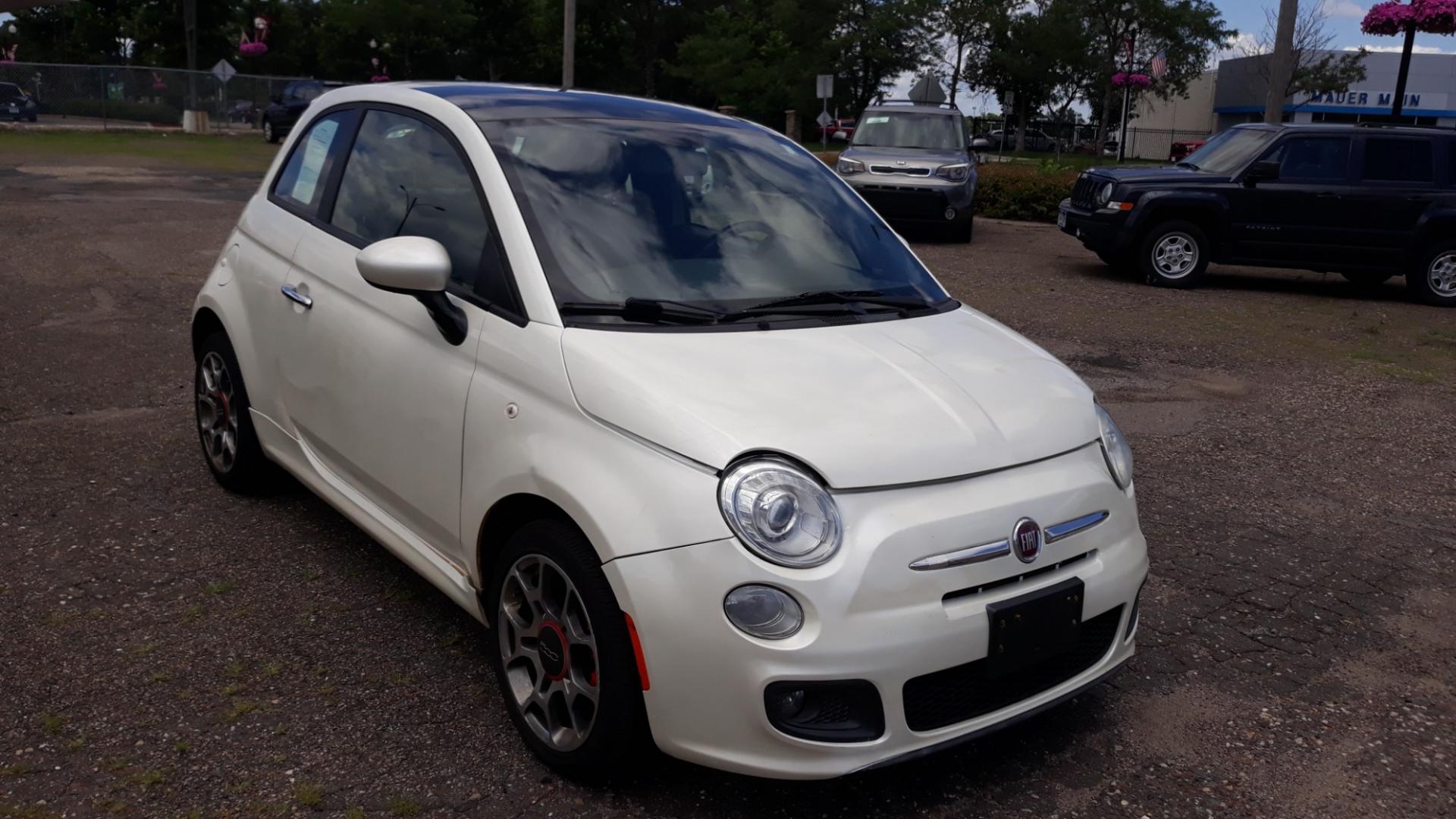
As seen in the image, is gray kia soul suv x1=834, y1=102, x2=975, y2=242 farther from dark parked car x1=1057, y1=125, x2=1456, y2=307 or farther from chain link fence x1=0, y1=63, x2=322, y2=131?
chain link fence x1=0, y1=63, x2=322, y2=131

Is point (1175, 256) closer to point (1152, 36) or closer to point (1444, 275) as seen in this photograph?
point (1444, 275)

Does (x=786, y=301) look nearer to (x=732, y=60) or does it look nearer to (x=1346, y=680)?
(x=1346, y=680)

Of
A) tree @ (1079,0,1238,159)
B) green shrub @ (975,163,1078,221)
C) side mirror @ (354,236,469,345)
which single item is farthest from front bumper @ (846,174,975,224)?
tree @ (1079,0,1238,159)

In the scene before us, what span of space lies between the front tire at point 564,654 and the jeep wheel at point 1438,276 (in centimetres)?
1213

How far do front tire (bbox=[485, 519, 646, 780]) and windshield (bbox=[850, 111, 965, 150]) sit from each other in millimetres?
14539

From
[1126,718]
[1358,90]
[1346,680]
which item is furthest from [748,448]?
[1358,90]

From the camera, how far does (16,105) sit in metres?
36.8

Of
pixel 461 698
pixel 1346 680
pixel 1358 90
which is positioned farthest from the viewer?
pixel 1358 90

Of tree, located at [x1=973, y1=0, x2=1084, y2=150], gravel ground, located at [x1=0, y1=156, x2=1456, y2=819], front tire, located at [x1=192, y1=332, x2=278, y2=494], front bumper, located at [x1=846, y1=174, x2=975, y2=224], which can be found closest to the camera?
gravel ground, located at [x1=0, y1=156, x2=1456, y2=819]

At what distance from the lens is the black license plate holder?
9.52 feet

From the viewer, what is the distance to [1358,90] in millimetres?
57031

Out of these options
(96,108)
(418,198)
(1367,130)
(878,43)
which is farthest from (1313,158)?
(878,43)

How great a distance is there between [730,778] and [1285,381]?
663cm

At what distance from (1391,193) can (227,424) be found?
11.6m
